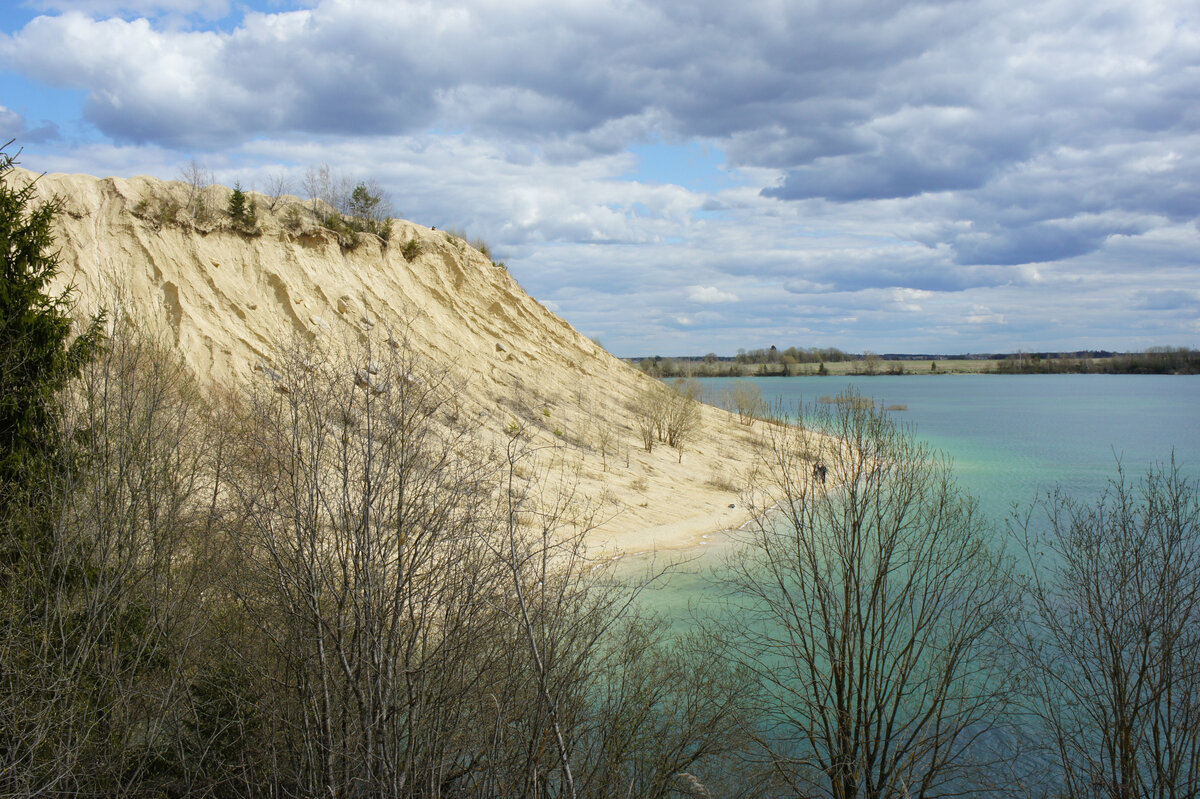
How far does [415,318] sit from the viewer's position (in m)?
27.4

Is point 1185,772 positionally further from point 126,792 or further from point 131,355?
point 131,355

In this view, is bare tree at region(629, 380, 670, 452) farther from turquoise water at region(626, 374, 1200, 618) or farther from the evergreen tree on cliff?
the evergreen tree on cliff

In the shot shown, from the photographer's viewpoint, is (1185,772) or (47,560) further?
(1185,772)

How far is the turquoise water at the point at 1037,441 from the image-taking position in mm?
27281

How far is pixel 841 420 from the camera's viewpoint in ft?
45.9

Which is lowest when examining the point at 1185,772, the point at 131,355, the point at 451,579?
the point at 1185,772

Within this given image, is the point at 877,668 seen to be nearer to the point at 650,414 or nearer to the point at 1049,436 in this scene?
the point at 650,414

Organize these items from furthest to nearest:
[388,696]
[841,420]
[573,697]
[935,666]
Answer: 1. [935,666]
2. [841,420]
3. [573,697]
4. [388,696]

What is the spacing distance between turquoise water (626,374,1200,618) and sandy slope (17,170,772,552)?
4847 millimetres

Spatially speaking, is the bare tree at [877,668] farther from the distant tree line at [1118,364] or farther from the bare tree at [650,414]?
the distant tree line at [1118,364]

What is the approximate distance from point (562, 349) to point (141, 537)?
1202 inches

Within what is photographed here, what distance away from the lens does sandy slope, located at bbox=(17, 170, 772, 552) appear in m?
26.7

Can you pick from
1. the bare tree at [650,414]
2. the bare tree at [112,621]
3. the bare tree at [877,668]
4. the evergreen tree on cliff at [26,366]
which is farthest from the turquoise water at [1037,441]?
the evergreen tree on cliff at [26,366]

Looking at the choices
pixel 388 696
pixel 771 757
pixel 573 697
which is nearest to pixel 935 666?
pixel 771 757
